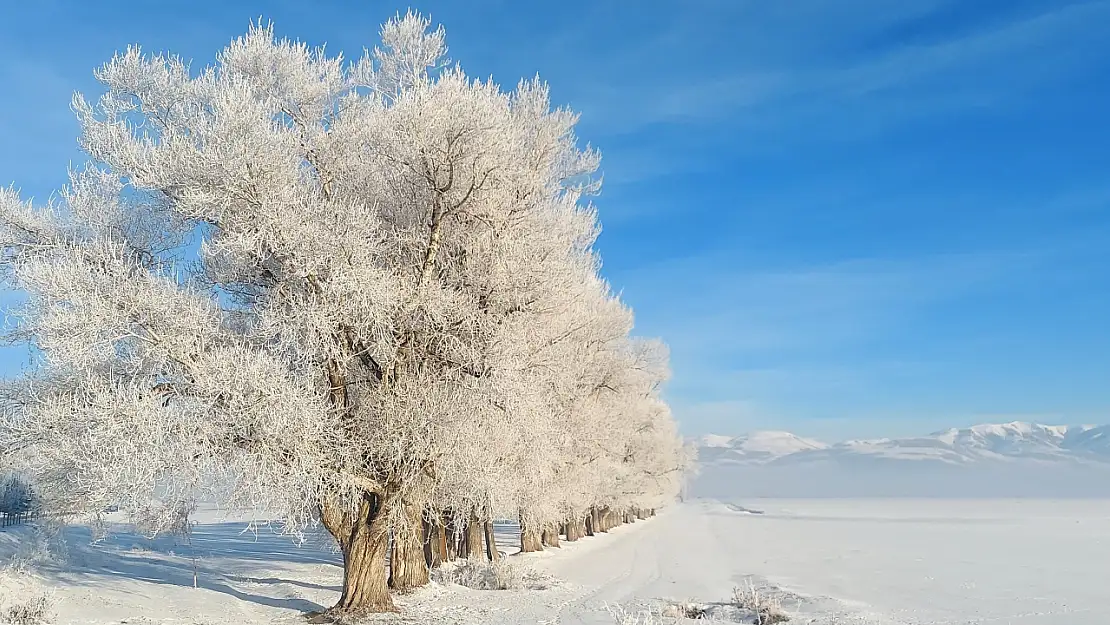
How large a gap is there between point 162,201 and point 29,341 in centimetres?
327

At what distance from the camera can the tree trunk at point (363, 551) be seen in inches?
563

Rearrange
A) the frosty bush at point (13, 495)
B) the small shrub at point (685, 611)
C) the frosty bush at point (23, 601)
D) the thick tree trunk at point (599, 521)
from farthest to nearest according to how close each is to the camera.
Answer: the thick tree trunk at point (599, 521) → the frosty bush at point (13, 495) → the small shrub at point (685, 611) → the frosty bush at point (23, 601)

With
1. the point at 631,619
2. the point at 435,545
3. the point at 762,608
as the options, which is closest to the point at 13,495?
the point at 435,545

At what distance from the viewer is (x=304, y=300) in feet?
44.6

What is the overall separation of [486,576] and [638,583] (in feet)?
15.7

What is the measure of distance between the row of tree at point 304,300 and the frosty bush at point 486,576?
294 cm

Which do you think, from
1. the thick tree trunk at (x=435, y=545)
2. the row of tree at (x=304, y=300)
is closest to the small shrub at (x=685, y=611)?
the row of tree at (x=304, y=300)

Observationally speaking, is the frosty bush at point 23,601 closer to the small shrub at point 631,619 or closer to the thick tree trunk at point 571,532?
the small shrub at point 631,619

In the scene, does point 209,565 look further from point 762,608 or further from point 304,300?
point 762,608

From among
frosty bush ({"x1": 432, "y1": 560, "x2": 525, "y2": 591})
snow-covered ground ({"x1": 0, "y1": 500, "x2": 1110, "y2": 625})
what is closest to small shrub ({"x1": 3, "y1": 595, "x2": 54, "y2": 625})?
snow-covered ground ({"x1": 0, "y1": 500, "x2": 1110, "y2": 625})

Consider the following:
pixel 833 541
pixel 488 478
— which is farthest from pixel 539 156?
pixel 833 541

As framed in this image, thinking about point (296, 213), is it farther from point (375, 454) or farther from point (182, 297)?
point (375, 454)

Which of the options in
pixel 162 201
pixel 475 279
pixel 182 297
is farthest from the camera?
pixel 475 279

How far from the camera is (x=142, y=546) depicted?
119 feet
